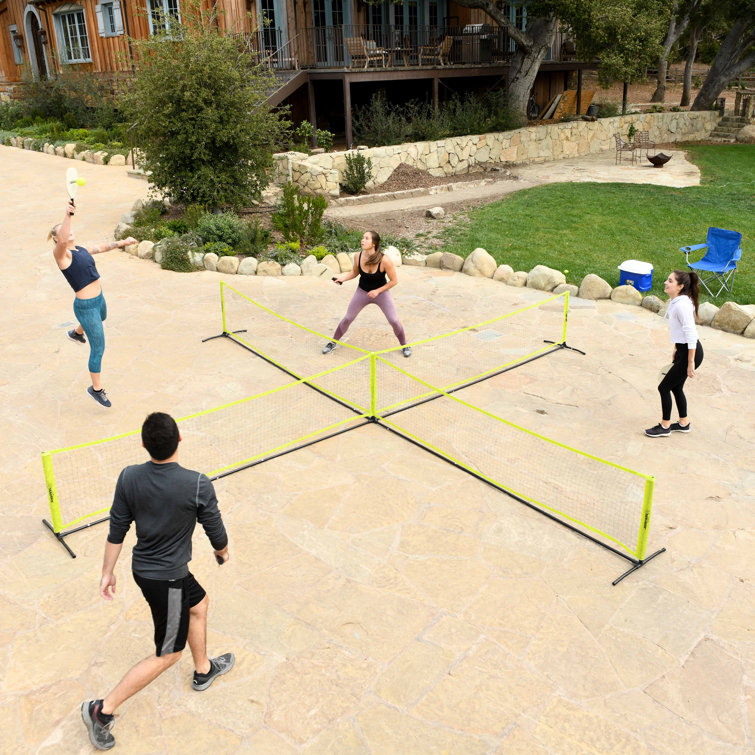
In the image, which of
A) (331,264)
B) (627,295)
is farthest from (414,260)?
(627,295)

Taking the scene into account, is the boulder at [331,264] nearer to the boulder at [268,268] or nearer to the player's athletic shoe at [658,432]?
the boulder at [268,268]

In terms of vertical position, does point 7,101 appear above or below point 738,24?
below

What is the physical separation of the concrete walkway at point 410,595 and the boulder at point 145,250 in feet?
15.9

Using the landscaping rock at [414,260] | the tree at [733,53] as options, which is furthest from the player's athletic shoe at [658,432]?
the tree at [733,53]

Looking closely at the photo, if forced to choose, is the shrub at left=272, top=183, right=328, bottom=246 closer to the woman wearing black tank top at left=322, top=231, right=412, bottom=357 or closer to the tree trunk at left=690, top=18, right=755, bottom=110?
the woman wearing black tank top at left=322, top=231, right=412, bottom=357

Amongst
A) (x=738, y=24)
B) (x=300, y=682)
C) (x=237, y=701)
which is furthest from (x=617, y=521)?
A: (x=738, y=24)

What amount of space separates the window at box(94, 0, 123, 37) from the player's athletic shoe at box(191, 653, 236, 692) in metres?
25.1

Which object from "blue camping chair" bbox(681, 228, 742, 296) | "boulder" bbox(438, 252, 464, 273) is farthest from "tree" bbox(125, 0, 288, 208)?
"blue camping chair" bbox(681, 228, 742, 296)

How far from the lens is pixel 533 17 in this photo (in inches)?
866

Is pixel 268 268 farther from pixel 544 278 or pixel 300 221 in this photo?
pixel 544 278

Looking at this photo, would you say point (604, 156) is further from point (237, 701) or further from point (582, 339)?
point (237, 701)

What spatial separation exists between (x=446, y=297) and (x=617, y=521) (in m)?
5.86

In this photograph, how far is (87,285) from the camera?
738 centimetres

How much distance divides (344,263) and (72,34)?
22044 millimetres
